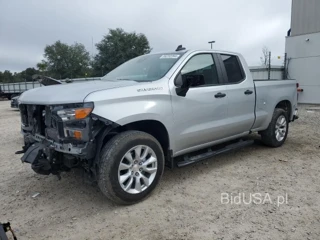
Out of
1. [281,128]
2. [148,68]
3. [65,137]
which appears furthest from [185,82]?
[281,128]

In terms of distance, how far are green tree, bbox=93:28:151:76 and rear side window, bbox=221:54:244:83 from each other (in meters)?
37.9

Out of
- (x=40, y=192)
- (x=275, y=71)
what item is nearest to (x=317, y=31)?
(x=275, y=71)

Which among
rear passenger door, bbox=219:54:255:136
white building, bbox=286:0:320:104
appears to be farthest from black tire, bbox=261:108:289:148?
white building, bbox=286:0:320:104

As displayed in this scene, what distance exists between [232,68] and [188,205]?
8.52ft

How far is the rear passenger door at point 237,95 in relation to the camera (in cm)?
475

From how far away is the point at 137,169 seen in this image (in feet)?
11.7

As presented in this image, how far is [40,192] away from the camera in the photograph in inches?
161

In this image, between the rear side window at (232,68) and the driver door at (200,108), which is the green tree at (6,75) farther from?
the driver door at (200,108)

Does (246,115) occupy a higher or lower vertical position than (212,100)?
lower

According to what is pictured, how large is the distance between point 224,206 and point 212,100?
160 centimetres

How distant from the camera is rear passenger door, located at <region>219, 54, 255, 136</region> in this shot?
4746 mm

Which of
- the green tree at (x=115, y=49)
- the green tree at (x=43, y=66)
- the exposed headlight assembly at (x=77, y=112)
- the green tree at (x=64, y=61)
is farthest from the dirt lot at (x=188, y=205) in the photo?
the green tree at (x=43, y=66)

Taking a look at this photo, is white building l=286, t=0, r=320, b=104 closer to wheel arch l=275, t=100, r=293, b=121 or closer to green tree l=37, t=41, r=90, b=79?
wheel arch l=275, t=100, r=293, b=121

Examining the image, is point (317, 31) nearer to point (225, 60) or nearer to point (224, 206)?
point (225, 60)
